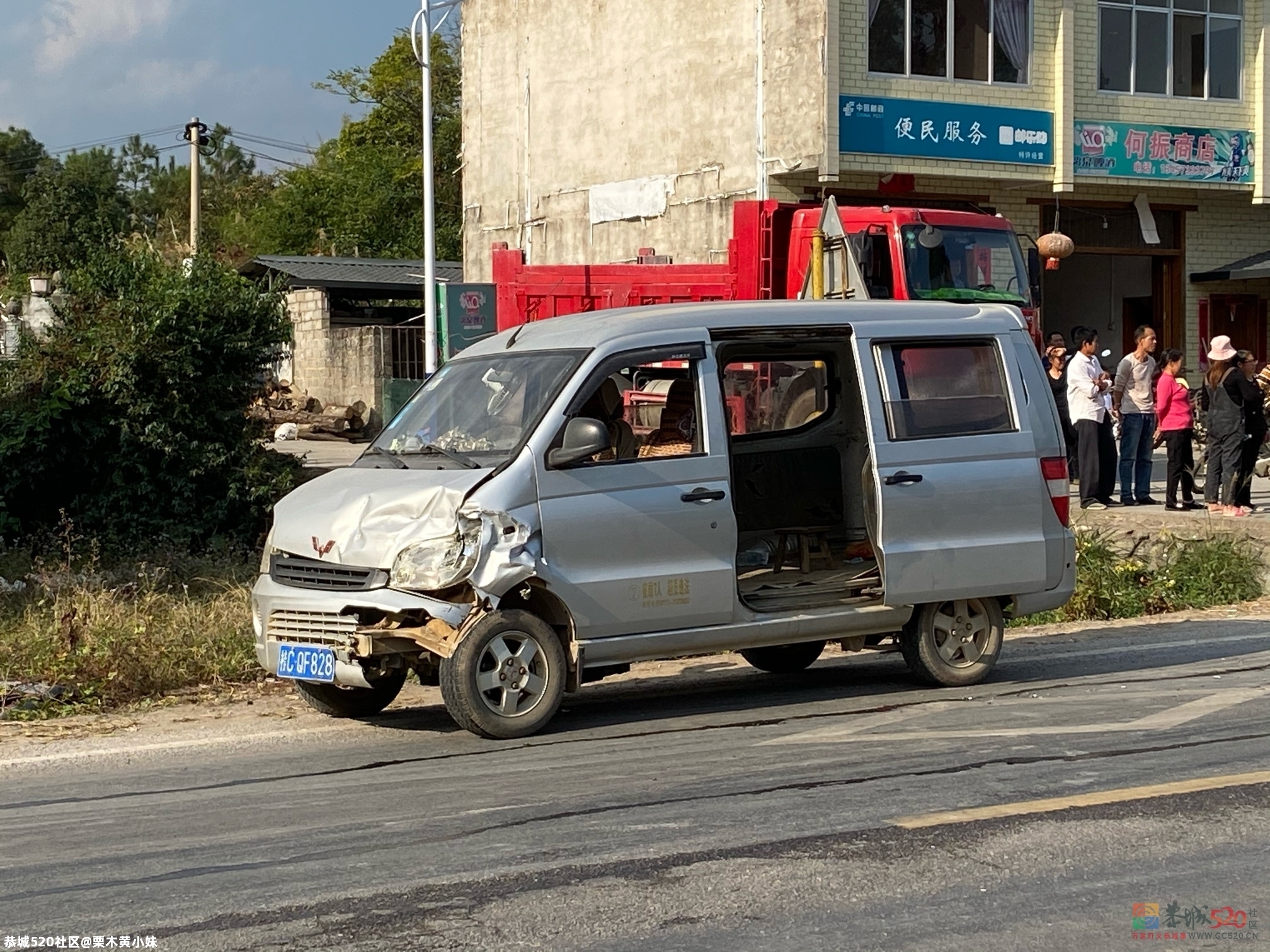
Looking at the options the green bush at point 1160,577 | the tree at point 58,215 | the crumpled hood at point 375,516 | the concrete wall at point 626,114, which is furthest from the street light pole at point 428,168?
the tree at point 58,215

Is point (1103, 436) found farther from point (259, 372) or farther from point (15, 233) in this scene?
point (15, 233)

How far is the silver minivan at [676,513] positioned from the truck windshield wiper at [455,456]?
18 mm

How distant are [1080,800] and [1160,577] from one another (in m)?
8.22

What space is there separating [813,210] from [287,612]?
11143 mm

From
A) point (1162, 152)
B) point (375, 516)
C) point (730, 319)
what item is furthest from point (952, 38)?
point (375, 516)

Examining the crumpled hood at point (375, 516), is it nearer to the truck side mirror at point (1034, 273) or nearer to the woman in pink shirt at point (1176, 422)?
the truck side mirror at point (1034, 273)

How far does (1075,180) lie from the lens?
26953 millimetres

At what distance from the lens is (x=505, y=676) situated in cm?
750

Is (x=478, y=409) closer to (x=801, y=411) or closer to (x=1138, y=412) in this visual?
(x=801, y=411)

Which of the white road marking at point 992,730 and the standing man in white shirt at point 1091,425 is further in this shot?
the standing man in white shirt at point 1091,425

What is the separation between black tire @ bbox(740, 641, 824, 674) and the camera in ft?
32.1

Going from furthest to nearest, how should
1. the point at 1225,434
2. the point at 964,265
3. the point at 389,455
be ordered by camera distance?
the point at 964,265 → the point at 1225,434 → the point at 389,455

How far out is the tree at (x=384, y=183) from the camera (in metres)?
57.1

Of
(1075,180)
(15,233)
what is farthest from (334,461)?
(15,233)
